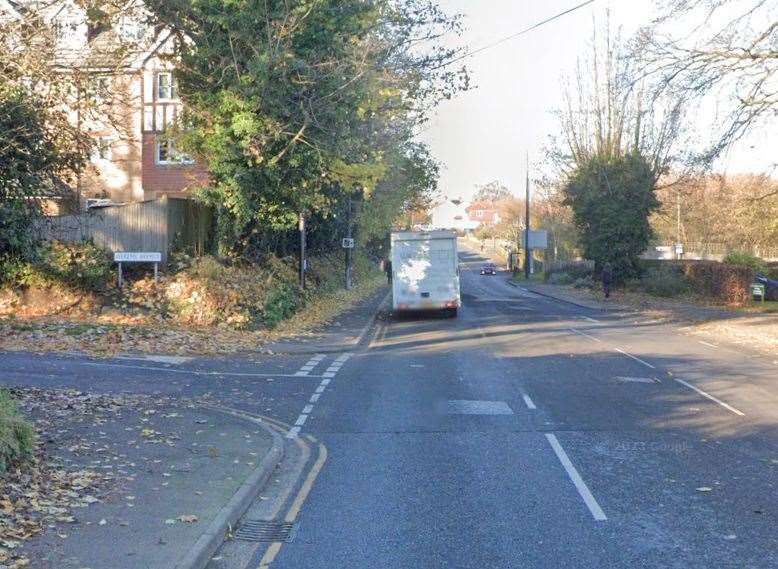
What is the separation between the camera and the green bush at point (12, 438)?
755 cm

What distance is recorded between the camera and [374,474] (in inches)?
357

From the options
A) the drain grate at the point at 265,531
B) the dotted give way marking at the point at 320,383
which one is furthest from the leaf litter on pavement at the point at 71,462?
the dotted give way marking at the point at 320,383

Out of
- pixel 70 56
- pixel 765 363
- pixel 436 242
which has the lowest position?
pixel 765 363

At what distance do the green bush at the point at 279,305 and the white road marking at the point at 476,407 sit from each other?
12340 mm

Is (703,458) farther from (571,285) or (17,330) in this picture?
(571,285)

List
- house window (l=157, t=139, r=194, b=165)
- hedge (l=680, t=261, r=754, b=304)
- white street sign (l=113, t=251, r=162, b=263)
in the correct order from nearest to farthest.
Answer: white street sign (l=113, t=251, r=162, b=263)
house window (l=157, t=139, r=194, b=165)
hedge (l=680, t=261, r=754, b=304)

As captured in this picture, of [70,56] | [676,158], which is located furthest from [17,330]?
[676,158]

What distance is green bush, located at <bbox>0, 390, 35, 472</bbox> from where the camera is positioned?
24.8 feet

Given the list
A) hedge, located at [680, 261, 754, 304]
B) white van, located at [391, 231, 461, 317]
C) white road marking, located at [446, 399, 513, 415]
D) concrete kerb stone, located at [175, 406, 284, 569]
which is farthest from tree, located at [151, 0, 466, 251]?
hedge, located at [680, 261, 754, 304]

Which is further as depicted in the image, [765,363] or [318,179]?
[318,179]

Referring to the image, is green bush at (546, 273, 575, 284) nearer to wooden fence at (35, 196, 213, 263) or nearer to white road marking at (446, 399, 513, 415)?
wooden fence at (35, 196, 213, 263)

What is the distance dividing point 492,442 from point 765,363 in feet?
37.3

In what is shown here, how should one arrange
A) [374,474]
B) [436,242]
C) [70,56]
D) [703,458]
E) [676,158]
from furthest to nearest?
[676,158], [436,242], [70,56], [703,458], [374,474]

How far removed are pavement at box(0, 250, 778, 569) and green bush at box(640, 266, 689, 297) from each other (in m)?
26.0
